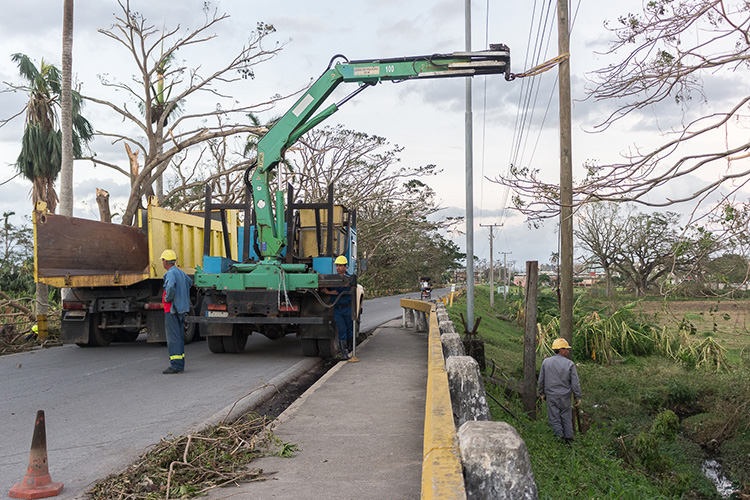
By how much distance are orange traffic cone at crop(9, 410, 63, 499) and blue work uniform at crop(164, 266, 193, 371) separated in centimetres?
505

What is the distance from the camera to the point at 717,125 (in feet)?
21.4

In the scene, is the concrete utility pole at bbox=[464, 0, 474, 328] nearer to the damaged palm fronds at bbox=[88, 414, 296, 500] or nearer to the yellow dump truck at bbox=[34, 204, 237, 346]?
the yellow dump truck at bbox=[34, 204, 237, 346]

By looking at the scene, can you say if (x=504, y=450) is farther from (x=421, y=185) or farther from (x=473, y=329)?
(x=421, y=185)

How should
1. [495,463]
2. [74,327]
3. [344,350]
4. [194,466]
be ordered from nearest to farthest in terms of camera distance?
[495,463] < [194,466] < [344,350] < [74,327]

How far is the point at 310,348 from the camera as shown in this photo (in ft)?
37.8

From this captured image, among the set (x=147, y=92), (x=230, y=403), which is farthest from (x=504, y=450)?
(x=147, y=92)

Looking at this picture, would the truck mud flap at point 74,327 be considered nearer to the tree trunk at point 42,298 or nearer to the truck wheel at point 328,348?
the tree trunk at point 42,298

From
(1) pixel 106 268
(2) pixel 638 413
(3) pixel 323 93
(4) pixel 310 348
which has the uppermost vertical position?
(3) pixel 323 93

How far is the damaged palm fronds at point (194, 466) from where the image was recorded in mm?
4387

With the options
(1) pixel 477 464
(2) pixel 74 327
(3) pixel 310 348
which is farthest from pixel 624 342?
(1) pixel 477 464

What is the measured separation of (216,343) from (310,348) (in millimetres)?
1811

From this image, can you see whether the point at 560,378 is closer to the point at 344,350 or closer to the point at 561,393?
the point at 561,393

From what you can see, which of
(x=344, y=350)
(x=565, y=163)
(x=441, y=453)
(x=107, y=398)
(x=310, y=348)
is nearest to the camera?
(x=441, y=453)

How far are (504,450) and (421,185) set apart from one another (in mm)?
33431
